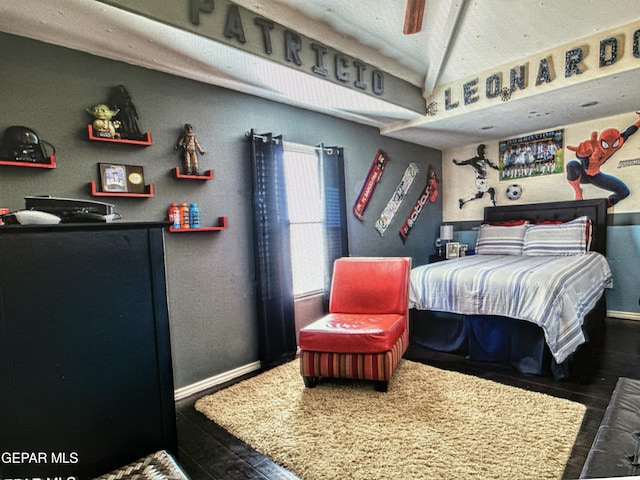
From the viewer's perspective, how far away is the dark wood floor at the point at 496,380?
170 cm

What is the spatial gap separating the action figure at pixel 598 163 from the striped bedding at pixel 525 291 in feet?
3.22

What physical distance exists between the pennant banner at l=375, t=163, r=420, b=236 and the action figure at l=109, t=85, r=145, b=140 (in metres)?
2.77

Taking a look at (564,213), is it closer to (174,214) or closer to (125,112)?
(174,214)

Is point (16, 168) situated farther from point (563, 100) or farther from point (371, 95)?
point (563, 100)

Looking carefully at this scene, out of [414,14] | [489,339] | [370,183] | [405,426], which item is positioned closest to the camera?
[414,14]

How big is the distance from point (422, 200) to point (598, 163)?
1993 millimetres

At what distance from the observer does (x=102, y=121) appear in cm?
212

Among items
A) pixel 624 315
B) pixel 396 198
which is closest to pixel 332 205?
pixel 396 198

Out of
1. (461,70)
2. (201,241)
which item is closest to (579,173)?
(461,70)

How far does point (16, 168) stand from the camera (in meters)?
1.90

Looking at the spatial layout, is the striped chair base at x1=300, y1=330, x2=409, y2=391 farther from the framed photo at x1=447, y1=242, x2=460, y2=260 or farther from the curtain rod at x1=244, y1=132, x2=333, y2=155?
the framed photo at x1=447, y1=242, x2=460, y2=260

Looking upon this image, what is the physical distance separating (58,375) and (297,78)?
2.28 meters

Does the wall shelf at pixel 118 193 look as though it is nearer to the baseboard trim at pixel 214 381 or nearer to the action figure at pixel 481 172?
the baseboard trim at pixel 214 381

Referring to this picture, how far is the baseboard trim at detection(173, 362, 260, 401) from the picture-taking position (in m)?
2.52
